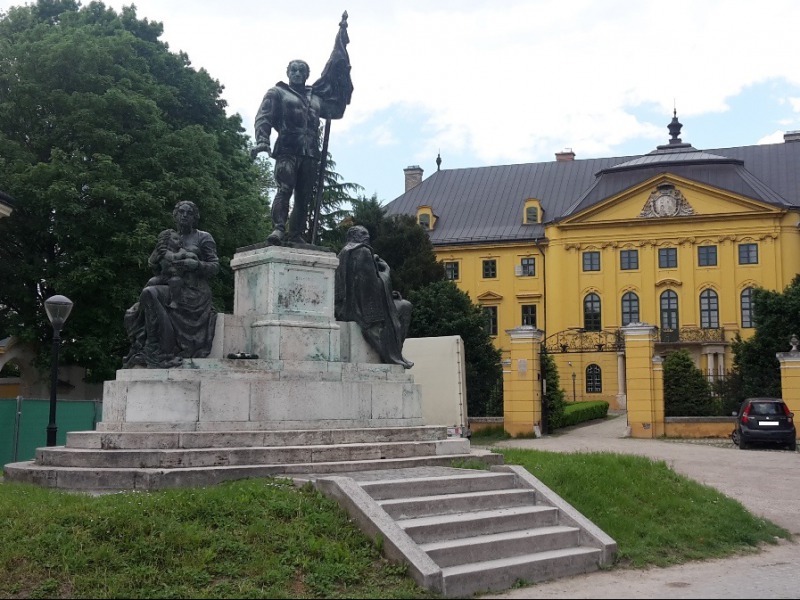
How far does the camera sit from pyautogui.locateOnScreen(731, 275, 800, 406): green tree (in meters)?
30.9

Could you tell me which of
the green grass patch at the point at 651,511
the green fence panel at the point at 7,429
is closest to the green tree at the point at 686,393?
the green grass patch at the point at 651,511

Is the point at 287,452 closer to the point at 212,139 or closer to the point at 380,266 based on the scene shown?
the point at 380,266

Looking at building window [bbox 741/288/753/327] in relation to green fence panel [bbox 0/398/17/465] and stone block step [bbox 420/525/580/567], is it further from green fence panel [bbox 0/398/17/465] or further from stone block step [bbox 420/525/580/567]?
stone block step [bbox 420/525/580/567]

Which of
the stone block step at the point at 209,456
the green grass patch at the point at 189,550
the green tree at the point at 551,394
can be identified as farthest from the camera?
the green tree at the point at 551,394

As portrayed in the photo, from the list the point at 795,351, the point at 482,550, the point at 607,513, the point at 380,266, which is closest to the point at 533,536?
the point at 482,550

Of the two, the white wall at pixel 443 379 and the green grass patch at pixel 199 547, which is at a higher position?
the white wall at pixel 443 379

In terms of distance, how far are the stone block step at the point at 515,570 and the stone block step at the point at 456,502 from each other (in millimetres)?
928

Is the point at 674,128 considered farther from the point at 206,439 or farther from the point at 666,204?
the point at 206,439

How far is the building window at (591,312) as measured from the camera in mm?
56969

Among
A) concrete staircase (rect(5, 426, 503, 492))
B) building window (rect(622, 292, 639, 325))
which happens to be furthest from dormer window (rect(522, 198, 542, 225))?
concrete staircase (rect(5, 426, 503, 492))

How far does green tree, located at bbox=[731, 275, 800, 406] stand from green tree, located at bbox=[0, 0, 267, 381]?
1713 centimetres

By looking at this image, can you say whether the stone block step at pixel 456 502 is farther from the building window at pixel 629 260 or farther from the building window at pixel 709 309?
the building window at pixel 629 260

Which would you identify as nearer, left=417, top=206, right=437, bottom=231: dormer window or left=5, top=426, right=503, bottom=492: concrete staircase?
left=5, top=426, right=503, bottom=492: concrete staircase

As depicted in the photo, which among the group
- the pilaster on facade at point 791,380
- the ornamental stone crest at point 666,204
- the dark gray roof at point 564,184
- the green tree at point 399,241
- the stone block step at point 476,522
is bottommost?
the stone block step at point 476,522
